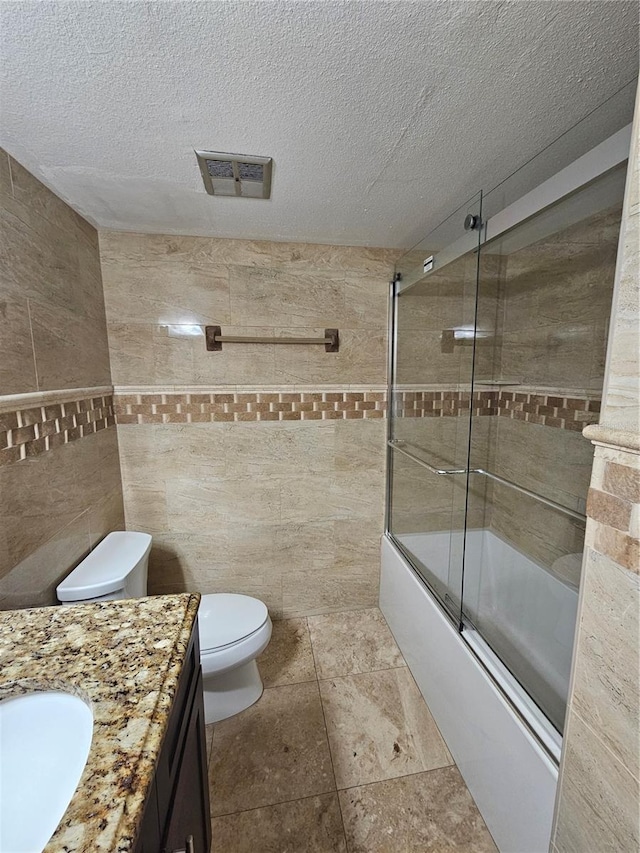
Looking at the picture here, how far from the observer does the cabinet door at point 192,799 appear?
0.71 metres

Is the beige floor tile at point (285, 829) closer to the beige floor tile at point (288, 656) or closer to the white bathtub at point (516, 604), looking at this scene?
the beige floor tile at point (288, 656)

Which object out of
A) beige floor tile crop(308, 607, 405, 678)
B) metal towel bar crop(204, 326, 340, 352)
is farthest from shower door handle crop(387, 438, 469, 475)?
beige floor tile crop(308, 607, 405, 678)

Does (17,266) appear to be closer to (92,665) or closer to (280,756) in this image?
(92,665)

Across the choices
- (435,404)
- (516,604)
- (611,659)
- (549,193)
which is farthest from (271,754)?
(549,193)

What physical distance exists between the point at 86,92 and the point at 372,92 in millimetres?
722

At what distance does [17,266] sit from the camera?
1.20 meters

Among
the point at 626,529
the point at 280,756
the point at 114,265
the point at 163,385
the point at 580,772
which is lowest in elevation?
the point at 280,756

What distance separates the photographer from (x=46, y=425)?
132 centimetres

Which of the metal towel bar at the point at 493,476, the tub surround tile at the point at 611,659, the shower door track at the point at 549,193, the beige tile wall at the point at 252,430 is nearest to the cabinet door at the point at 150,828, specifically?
the tub surround tile at the point at 611,659

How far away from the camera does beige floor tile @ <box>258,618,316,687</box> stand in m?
1.83

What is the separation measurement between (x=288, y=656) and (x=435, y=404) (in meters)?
1.57

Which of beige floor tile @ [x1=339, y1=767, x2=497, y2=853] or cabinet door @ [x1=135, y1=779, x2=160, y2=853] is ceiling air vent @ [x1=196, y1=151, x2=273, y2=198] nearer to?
cabinet door @ [x1=135, y1=779, x2=160, y2=853]

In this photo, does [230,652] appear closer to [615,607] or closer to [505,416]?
[615,607]

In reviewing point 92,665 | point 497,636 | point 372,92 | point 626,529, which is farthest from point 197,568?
point 372,92
